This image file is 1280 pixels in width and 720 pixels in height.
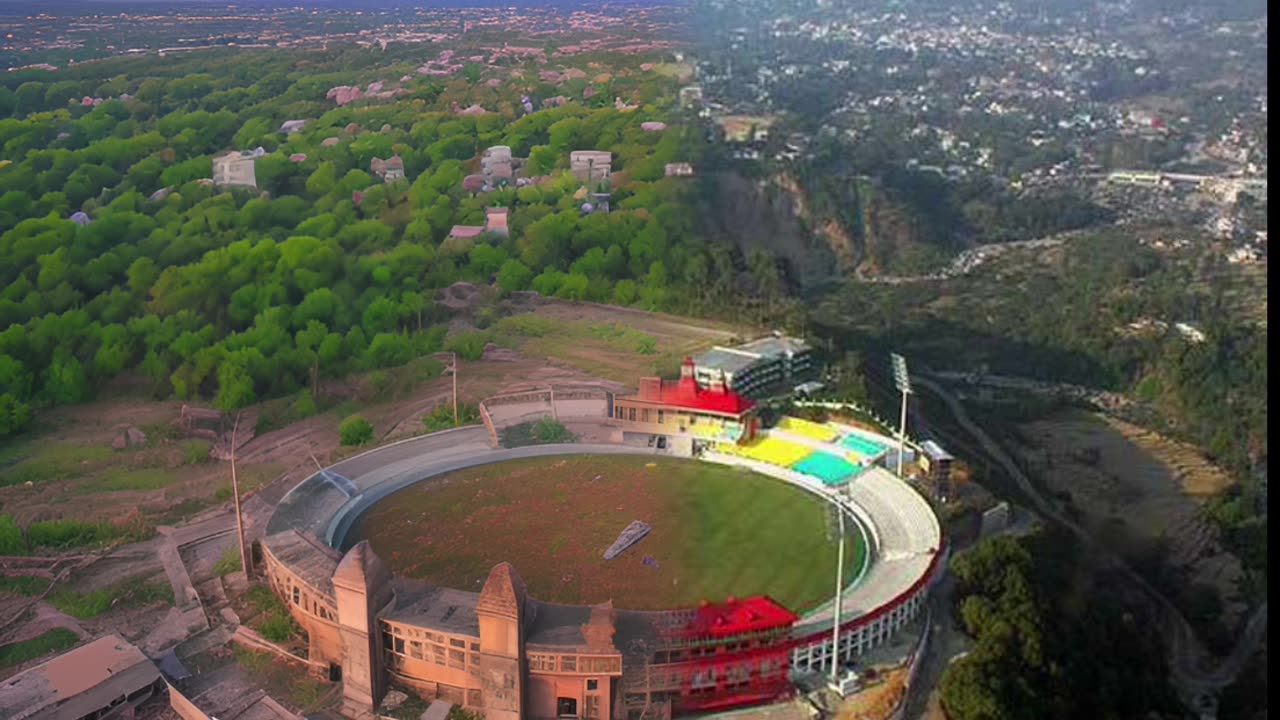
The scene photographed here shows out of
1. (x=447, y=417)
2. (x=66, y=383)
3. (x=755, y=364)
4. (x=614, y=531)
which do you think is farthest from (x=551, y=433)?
(x=66, y=383)

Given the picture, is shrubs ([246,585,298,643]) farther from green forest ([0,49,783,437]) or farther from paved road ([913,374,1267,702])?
paved road ([913,374,1267,702])

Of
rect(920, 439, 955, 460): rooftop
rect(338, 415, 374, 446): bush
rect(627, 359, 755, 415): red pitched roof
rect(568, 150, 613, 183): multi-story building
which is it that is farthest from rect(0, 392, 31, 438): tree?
rect(920, 439, 955, 460): rooftop

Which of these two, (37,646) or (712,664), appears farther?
(37,646)

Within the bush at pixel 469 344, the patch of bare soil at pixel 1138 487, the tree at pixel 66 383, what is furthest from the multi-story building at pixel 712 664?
the tree at pixel 66 383

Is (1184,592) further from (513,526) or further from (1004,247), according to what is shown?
(1004,247)

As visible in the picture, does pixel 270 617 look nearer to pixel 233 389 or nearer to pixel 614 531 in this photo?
pixel 614 531

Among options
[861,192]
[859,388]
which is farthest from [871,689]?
[861,192]

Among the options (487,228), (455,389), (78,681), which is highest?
(487,228)
